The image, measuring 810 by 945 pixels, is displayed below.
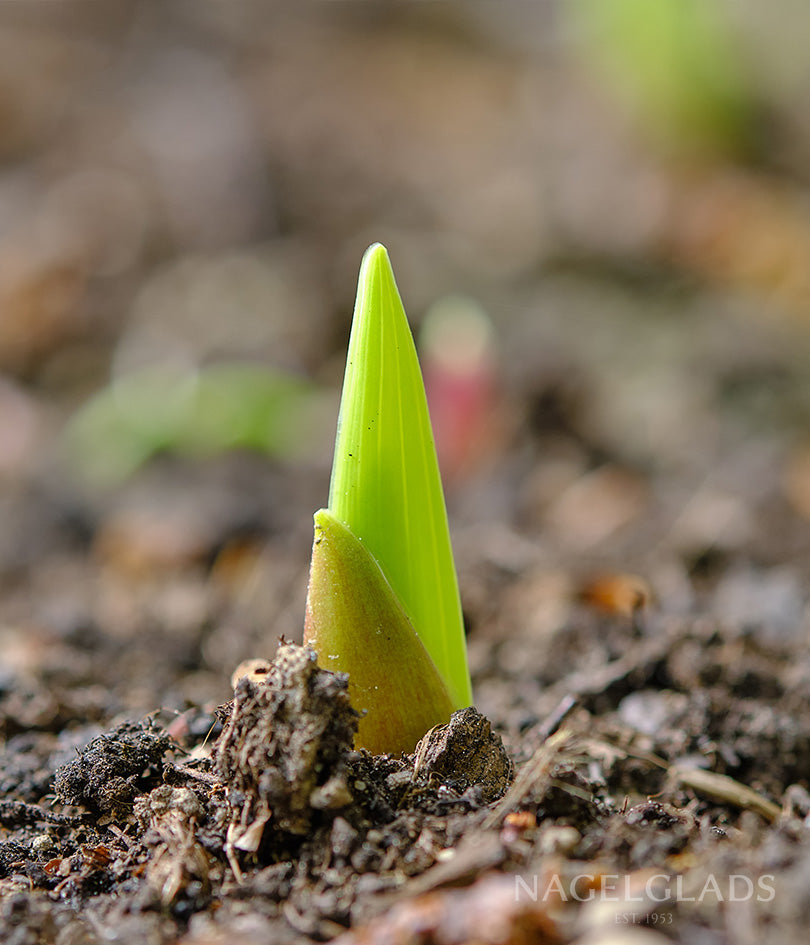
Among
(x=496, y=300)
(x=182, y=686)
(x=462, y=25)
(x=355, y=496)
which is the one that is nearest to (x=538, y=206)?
(x=496, y=300)

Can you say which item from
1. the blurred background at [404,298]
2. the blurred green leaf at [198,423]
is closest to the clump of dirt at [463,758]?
the blurred background at [404,298]

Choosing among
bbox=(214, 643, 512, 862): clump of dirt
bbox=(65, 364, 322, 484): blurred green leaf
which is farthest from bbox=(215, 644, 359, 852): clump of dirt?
bbox=(65, 364, 322, 484): blurred green leaf

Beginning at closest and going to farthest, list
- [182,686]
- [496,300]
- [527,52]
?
[182,686]
[496,300]
[527,52]

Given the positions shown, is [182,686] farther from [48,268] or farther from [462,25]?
[462,25]

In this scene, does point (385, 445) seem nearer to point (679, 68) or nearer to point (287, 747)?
point (287, 747)

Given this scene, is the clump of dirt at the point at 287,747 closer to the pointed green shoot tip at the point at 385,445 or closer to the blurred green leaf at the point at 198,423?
the pointed green shoot tip at the point at 385,445

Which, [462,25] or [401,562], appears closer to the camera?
[401,562]
